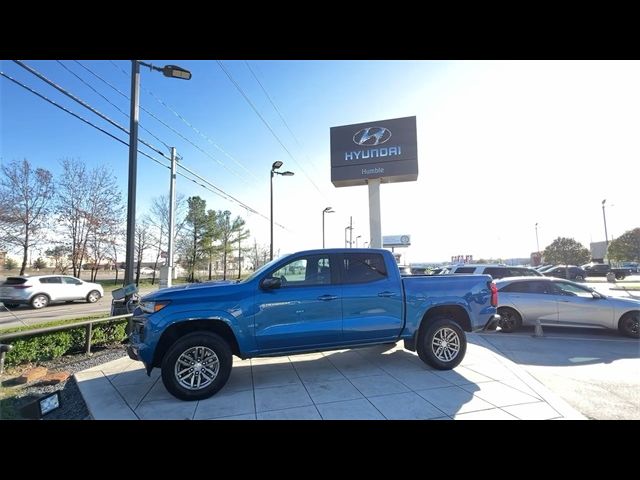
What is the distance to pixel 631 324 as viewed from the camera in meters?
7.44

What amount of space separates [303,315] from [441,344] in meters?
2.31

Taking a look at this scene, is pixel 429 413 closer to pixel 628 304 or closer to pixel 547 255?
pixel 628 304

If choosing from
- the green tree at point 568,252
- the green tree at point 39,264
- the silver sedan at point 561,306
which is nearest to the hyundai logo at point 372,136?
the silver sedan at point 561,306

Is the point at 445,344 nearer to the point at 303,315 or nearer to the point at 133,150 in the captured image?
the point at 303,315

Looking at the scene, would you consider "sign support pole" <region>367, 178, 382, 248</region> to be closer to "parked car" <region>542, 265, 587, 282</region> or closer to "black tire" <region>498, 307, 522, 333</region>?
"black tire" <region>498, 307, 522, 333</region>

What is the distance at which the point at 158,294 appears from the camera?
4.17 meters

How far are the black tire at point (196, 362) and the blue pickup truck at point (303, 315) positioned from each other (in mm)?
12

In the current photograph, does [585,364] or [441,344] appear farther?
[585,364]

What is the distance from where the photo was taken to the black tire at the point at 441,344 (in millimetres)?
4938

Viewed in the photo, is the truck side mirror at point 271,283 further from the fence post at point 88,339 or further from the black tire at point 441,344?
the fence post at point 88,339

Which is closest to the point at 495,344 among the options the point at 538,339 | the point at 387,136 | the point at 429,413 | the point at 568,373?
the point at 538,339

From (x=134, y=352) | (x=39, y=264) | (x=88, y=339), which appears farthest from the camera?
(x=39, y=264)

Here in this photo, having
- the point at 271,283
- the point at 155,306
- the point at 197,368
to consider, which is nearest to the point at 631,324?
the point at 271,283
